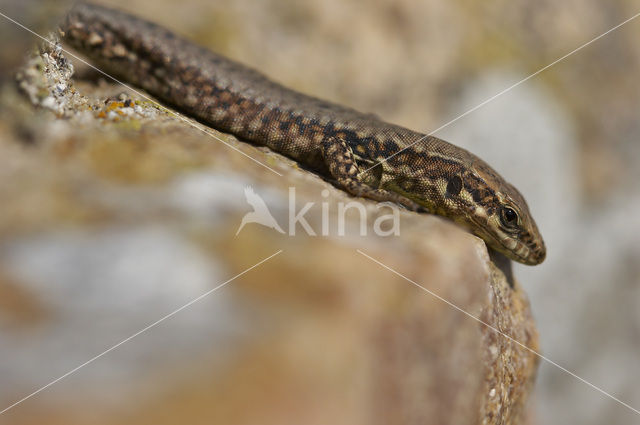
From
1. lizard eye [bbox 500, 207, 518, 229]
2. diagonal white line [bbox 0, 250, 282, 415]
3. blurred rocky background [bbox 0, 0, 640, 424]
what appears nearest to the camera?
diagonal white line [bbox 0, 250, 282, 415]

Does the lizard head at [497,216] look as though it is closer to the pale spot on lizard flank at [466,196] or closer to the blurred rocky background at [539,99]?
the pale spot on lizard flank at [466,196]

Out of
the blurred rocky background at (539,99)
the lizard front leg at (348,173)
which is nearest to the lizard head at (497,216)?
the lizard front leg at (348,173)

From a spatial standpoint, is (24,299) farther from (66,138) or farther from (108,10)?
(108,10)

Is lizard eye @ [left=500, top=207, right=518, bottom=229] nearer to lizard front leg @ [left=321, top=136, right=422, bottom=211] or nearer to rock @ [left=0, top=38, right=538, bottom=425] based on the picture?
lizard front leg @ [left=321, top=136, right=422, bottom=211]

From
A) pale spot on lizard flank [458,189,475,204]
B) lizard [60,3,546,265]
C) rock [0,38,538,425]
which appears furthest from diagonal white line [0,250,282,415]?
pale spot on lizard flank [458,189,475,204]

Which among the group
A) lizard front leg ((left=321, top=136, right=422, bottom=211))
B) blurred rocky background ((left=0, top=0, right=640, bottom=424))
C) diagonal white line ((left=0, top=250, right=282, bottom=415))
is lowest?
diagonal white line ((left=0, top=250, right=282, bottom=415))
